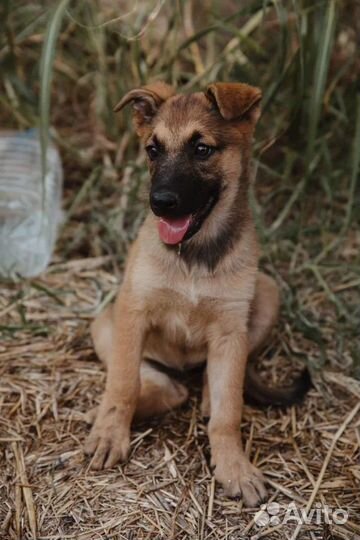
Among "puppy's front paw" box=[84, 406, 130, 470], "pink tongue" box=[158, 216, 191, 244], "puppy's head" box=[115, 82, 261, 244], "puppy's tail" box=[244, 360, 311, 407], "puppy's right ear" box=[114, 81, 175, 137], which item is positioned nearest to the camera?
"puppy's head" box=[115, 82, 261, 244]

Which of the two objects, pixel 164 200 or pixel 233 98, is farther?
pixel 233 98

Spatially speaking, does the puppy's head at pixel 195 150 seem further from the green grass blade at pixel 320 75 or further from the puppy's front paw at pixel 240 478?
the puppy's front paw at pixel 240 478

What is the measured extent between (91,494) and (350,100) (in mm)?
3672

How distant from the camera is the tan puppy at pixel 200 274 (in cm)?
349

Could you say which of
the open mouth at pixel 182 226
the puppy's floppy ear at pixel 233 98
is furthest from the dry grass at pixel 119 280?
the open mouth at pixel 182 226

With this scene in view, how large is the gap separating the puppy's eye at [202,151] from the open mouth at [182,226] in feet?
0.69

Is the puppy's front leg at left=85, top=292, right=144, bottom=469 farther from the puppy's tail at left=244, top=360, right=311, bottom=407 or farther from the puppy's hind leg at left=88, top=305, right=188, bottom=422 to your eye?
the puppy's tail at left=244, top=360, right=311, bottom=407

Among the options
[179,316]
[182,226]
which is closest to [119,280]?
[179,316]

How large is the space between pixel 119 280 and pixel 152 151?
175 cm

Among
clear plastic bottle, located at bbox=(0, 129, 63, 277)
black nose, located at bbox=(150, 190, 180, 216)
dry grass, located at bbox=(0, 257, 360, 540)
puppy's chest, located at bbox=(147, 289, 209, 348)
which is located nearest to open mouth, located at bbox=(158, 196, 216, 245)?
black nose, located at bbox=(150, 190, 180, 216)

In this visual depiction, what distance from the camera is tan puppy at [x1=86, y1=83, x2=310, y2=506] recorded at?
349cm

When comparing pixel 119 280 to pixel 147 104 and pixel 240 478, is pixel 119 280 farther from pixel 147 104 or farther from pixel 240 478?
pixel 240 478

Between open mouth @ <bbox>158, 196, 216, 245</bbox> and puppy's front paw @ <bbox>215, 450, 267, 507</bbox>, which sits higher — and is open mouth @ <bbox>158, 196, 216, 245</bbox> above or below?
above

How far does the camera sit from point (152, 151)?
11.8 ft
